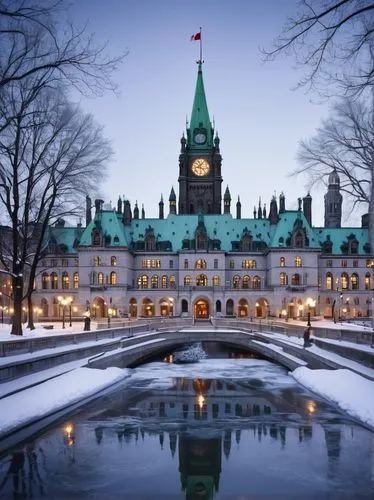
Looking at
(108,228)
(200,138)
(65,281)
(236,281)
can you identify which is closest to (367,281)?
(236,281)

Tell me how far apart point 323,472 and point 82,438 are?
831cm

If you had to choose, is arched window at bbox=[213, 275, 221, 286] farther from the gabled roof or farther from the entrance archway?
→ the gabled roof

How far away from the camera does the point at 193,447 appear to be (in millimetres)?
17859

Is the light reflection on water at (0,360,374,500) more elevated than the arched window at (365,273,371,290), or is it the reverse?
the arched window at (365,273,371,290)

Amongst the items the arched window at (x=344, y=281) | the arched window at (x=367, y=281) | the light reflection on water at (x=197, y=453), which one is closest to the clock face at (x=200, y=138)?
the arched window at (x=344, y=281)

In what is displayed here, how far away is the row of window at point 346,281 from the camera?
94.9m

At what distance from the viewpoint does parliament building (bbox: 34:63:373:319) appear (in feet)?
296

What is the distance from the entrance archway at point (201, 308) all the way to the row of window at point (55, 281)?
21325 millimetres

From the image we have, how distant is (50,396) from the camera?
2292 cm

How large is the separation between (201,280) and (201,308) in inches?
193

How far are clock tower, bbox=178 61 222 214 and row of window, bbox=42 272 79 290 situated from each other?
26.1m

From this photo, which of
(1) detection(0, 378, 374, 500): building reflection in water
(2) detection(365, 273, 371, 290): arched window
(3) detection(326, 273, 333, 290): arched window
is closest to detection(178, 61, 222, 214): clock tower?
(3) detection(326, 273, 333, 290): arched window

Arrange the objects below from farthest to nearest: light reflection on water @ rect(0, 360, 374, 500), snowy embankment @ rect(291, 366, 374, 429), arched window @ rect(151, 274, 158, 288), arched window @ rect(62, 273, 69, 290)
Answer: arched window @ rect(62, 273, 69, 290) → arched window @ rect(151, 274, 158, 288) → snowy embankment @ rect(291, 366, 374, 429) → light reflection on water @ rect(0, 360, 374, 500)

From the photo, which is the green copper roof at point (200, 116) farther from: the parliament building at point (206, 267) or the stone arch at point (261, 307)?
the stone arch at point (261, 307)
